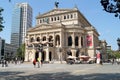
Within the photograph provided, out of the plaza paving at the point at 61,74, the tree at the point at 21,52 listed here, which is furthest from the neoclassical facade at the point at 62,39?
the plaza paving at the point at 61,74

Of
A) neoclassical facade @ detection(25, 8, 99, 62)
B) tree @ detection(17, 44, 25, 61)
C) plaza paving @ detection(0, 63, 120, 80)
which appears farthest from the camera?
tree @ detection(17, 44, 25, 61)

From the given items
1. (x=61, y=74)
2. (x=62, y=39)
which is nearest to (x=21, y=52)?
(x=62, y=39)

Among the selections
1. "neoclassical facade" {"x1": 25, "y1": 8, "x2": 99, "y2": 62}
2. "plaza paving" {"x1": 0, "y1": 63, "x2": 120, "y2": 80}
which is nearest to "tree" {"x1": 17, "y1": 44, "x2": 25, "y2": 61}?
"neoclassical facade" {"x1": 25, "y1": 8, "x2": 99, "y2": 62}

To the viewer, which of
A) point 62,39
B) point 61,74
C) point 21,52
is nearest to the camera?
point 61,74

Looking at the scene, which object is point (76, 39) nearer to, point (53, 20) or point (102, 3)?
point (53, 20)

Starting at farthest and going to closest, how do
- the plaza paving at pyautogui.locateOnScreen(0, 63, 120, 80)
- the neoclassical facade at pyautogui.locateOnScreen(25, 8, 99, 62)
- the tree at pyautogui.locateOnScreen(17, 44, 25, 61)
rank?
the tree at pyautogui.locateOnScreen(17, 44, 25, 61), the neoclassical facade at pyautogui.locateOnScreen(25, 8, 99, 62), the plaza paving at pyautogui.locateOnScreen(0, 63, 120, 80)

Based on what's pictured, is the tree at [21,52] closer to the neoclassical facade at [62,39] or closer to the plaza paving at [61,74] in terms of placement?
the neoclassical facade at [62,39]

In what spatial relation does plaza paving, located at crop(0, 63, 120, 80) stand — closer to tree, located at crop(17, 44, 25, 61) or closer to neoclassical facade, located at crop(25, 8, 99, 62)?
neoclassical facade, located at crop(25, 8, 99, 62)

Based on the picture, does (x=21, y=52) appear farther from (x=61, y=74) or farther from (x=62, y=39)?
(x=61, y=74)

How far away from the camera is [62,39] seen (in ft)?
317

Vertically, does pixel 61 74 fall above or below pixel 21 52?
below

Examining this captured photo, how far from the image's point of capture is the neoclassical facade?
9544cm

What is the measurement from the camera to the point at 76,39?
99.5 m

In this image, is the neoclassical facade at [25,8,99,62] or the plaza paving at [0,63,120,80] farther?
the neoclassical facade at [25,8,99,62]
